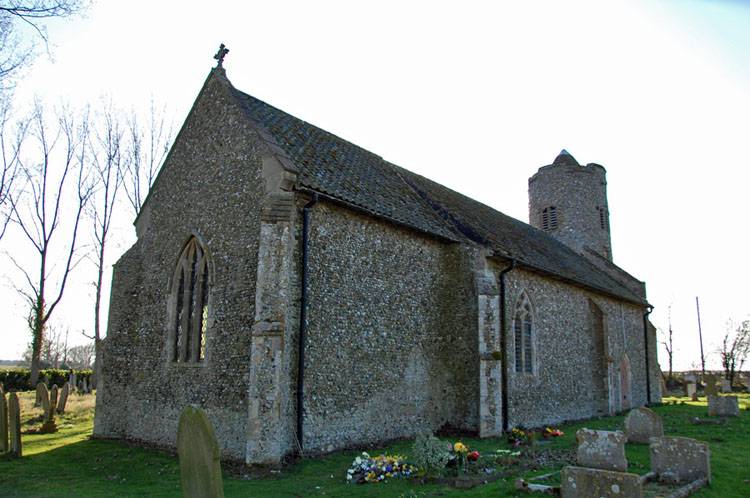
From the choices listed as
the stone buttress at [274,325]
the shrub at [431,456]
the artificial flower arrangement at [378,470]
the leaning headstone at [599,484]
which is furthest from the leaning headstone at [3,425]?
the leaning headstone at [599,484]

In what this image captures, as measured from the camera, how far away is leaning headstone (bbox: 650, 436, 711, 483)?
29.0ft

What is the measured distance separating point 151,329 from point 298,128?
713 centimetres

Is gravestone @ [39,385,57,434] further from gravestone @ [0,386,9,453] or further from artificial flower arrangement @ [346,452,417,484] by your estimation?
artificial flower arrangement @ [346,452,417,484]

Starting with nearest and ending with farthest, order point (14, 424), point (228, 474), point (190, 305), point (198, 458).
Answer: point (198, 458), point (228, 474), point (14, 424), point (190, 305)

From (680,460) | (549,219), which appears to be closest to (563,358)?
(680,460)

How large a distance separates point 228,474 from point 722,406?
17737mm

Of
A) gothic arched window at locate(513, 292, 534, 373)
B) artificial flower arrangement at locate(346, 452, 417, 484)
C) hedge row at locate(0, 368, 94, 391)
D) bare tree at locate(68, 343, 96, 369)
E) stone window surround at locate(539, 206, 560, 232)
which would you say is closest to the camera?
artificial flower arrangement at locate(346, 452, 417, 484)

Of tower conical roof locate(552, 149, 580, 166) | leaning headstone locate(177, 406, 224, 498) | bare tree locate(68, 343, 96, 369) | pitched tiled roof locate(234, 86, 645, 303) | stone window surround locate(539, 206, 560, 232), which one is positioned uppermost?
tower conical roof locate(552, 149, 580, 166)

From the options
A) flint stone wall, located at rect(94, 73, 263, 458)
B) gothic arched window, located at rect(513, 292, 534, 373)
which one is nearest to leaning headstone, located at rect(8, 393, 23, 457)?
flint stone wall, located at rect(94, 73, 263, 458)

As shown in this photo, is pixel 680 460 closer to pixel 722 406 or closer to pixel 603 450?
pixel 603 450

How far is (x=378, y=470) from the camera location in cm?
967

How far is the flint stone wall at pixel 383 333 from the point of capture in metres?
12.0

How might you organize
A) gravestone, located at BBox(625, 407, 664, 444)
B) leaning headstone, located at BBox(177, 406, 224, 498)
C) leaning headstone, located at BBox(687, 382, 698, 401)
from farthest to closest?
leaning headstone, located at BBox(687, 382, 698, 401) → gravestone, located at BBox(625, 407, 664, 444) → leaning headstone, located at BBox(177, 406, 224, 498)

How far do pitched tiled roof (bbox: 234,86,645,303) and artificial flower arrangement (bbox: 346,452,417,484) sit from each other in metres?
5.79
